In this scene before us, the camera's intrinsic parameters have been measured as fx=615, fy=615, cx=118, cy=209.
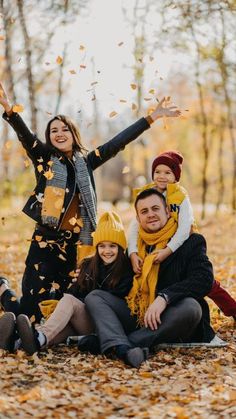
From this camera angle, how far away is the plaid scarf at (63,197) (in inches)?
202

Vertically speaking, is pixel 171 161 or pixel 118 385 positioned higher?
pixel 171 161

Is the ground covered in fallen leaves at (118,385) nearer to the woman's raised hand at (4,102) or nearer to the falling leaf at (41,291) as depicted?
the falling leaf at (41,291)

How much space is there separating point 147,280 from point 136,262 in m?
0.17

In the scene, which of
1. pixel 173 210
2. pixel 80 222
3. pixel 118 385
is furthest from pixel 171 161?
pixel 118 385

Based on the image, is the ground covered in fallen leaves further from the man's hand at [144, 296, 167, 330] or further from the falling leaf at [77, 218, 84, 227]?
the falling leaf at [77, 218, 84, 227]

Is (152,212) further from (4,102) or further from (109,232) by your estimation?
(4,102)

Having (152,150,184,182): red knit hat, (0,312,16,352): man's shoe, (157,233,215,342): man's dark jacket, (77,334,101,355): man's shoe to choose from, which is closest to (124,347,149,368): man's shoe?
(77,334,101,355): man's shoe

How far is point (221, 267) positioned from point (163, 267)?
4.36m

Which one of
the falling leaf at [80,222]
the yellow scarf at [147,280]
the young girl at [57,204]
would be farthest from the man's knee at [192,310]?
the falling leaf at [80,222]

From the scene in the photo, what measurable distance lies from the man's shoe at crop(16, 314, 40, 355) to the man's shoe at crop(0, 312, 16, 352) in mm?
63

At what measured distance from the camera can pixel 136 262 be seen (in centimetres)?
480

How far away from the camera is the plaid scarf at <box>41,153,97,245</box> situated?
202 inches

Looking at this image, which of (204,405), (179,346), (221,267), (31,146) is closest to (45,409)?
(204,405)

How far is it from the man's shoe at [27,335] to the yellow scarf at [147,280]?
778 mm
